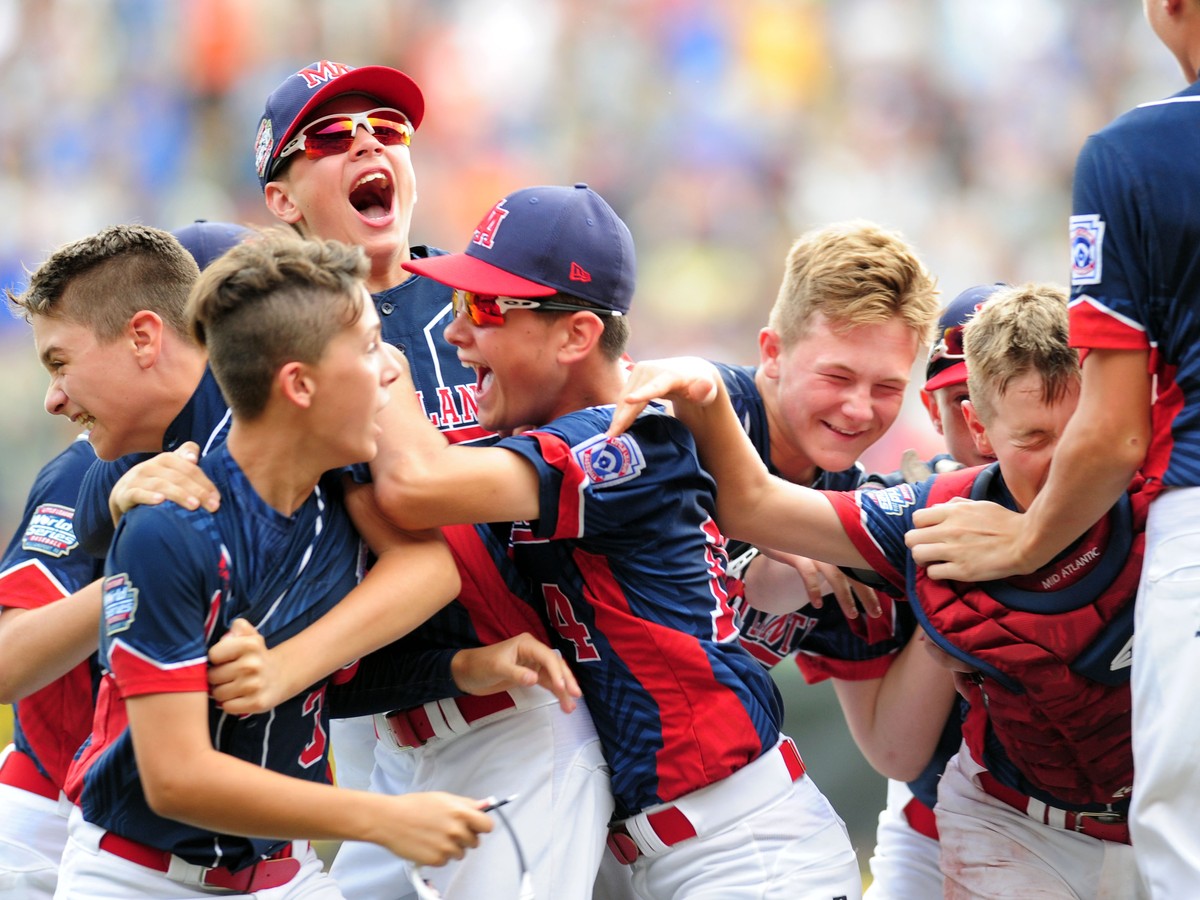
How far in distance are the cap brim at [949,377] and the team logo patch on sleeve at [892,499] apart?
17.9 inches

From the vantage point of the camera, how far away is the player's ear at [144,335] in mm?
2996

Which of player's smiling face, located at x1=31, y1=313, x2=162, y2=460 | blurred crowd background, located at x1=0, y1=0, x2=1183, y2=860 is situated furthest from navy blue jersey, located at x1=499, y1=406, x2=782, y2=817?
blurred crowd background, located at x1=0, y1=0, x2=1183, y2=860

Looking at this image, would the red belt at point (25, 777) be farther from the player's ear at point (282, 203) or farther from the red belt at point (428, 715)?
the player's ear at point (282, 203)

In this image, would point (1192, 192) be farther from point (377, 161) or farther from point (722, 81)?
point (722, 81)

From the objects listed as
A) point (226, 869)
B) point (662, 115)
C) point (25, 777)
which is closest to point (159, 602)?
point (226, 869)

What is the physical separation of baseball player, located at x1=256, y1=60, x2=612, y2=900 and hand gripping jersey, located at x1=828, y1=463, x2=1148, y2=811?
0.81m

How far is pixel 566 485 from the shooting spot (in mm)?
2809

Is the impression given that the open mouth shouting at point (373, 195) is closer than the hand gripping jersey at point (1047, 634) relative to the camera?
No

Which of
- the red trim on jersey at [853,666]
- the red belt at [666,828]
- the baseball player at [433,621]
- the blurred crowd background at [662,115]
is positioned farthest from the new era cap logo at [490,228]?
the blurred crowd background at [662,115]

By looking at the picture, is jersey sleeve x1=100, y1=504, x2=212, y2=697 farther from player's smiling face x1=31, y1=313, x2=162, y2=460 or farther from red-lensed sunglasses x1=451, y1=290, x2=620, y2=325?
red-lensed sunglasses x1=451, y1=290, x2=620, y2=325

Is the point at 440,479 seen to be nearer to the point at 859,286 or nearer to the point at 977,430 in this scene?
the point at 859,286

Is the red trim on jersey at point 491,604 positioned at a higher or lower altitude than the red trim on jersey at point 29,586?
lower

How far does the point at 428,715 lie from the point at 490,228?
111 cm

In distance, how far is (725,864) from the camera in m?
2.95
